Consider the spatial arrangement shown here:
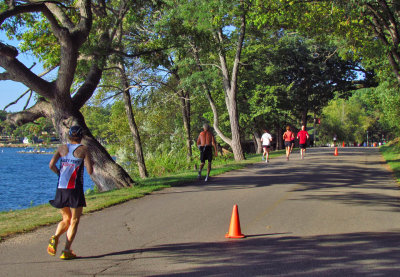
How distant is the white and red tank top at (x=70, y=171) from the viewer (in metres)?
5.98

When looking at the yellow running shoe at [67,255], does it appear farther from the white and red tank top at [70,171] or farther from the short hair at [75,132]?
the short hair at [75,132]

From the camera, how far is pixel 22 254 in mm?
6266

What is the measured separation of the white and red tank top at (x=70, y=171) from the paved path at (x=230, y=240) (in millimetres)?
1045

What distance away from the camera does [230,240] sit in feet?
22.8

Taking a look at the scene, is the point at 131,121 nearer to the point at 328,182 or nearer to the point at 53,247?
the point at 328,182

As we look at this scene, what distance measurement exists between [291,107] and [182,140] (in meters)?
11.0

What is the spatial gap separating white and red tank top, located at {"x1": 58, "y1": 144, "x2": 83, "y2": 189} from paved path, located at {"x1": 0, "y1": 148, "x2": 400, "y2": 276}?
105cm

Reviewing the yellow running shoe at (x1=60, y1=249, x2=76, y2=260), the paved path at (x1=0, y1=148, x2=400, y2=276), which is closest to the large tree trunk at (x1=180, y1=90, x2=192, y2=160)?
the paved path at (x1=0, y1=148, x2=400, y2=276)

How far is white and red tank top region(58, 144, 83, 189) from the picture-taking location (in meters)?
5.98

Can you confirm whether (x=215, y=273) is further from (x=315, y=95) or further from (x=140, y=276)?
(x=315, y=95)

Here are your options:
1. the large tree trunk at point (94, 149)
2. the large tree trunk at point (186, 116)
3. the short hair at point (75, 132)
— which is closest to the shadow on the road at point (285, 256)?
the short hair at point (75, 132)

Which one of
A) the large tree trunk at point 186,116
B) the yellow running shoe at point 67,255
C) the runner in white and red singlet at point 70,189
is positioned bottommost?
the yellow running shoe at point 67,255

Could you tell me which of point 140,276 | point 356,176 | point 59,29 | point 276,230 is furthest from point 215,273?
point 356,176

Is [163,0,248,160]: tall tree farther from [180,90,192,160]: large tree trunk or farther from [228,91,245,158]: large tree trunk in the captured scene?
[180,90,192,160]: large tree trunk
